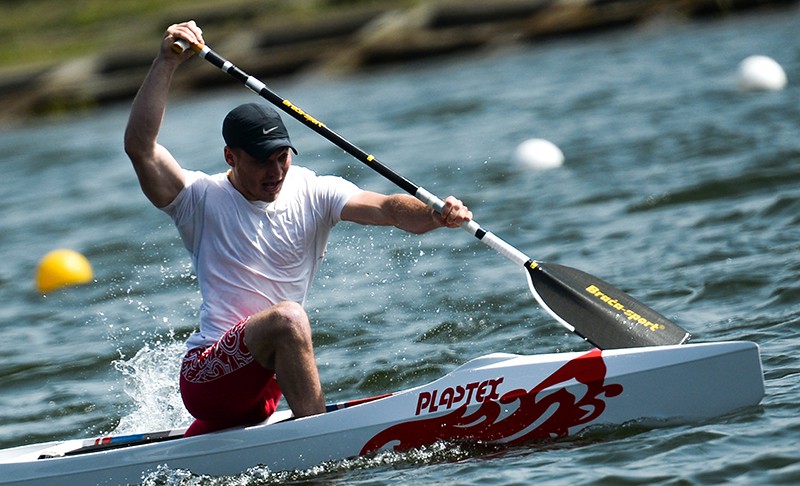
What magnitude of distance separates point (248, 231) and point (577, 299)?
157 cm

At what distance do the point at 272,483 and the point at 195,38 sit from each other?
6.45 ft

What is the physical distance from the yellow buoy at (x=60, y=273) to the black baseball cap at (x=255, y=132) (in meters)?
5.92

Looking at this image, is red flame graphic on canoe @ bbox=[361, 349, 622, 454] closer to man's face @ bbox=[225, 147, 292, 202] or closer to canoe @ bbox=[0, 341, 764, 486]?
canoe @ bbox=[0, 341, 764, 486]

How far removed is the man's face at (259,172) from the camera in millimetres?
5203

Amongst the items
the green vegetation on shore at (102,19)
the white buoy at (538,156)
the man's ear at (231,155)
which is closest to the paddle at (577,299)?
the man's ear at (231,155)

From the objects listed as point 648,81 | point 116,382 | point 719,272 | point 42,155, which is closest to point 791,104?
point 648,81

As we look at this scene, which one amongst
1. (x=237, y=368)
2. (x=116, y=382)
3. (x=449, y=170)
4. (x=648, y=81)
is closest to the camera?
(x=237, y=368)

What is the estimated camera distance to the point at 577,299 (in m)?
5.74

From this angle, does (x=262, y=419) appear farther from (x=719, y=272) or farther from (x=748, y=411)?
(x=719, y=272)

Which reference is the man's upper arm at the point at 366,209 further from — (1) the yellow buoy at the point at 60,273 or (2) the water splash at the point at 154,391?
(1) the yellow buoy at the point at 60,273

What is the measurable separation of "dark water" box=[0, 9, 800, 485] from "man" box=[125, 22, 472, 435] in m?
0.44

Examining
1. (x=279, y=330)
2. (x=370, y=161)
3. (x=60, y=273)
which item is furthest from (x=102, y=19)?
(x=279, y=330)

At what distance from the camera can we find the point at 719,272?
804 cm

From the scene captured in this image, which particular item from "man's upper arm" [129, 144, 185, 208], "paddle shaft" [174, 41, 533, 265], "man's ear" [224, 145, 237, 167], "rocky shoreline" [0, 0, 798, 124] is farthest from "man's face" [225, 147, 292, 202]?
"rocky shoreline" [0, 0, 798, 124]
